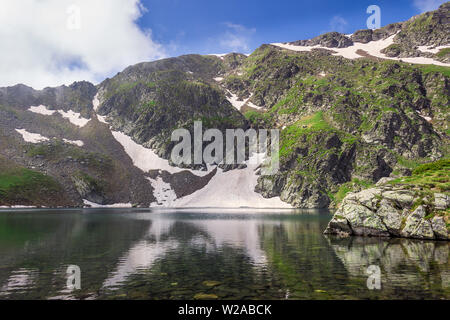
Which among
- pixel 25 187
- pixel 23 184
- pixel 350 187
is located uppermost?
pixel 23 184

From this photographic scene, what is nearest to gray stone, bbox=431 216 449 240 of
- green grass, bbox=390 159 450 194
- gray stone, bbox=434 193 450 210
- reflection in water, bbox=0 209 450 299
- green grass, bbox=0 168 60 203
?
gray stone, bbox=434 193 450 210

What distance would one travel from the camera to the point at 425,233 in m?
49.1

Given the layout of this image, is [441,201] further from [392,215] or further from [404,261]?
[404,261]

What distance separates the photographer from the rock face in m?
48.8

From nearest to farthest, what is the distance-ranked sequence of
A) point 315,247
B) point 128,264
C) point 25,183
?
1. point 128,264
2. point 315,247
3. point 25,183

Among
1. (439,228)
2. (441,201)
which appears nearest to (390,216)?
(439,228)

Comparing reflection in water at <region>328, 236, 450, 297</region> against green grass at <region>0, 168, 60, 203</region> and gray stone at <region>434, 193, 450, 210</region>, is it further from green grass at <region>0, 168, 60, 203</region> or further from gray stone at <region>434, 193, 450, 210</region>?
green grass at <region>0, 168, 60, 203</region>

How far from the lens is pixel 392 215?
53562mm

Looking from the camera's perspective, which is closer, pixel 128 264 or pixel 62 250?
pixel 128 264

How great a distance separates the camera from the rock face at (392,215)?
48844 mm

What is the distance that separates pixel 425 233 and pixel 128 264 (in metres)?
47.2
